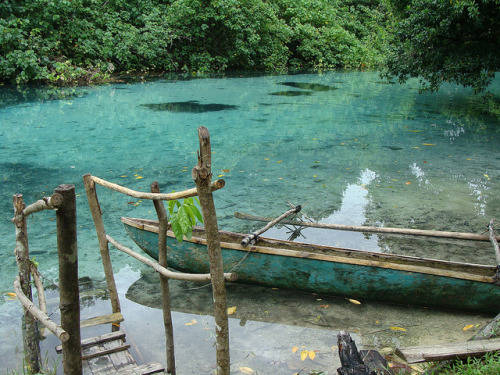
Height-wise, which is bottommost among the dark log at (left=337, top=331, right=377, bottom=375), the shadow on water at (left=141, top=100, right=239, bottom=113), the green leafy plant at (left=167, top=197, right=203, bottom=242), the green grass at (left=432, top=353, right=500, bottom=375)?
the green grass at (left=432, top=353, right=500, bottom=375)

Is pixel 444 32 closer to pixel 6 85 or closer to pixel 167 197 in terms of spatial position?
pixel 167 197

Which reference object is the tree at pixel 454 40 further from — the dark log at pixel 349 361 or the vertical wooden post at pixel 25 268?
the vertical wooden post at pixel 25 268

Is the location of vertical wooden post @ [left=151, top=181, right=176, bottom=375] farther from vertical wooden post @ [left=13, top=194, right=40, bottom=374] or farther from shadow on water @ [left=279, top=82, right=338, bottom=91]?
shadow on water @ [left=279, top=82, right=338, bottom=91]

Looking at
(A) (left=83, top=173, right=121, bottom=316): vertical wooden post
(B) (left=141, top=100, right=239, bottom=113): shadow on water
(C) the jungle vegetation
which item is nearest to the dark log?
(A) (left=83, top=173, right=121, bottom=316): vertical wooden post

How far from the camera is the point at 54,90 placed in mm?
15797

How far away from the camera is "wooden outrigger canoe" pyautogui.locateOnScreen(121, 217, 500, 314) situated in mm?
3811

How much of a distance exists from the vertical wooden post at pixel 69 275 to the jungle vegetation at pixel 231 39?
354 inches

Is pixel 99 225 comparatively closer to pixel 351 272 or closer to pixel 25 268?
pixel 25 268

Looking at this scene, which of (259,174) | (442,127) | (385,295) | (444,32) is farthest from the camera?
(442,127)

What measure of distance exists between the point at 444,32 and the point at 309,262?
8.20m

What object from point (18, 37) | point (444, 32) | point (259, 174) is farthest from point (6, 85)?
point (444, 32)

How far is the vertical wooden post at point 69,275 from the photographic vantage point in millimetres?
2084

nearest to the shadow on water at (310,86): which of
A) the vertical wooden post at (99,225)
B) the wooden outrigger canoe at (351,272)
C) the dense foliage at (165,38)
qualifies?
the dense foliage at (165,38)

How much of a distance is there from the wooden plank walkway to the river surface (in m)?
0.36
